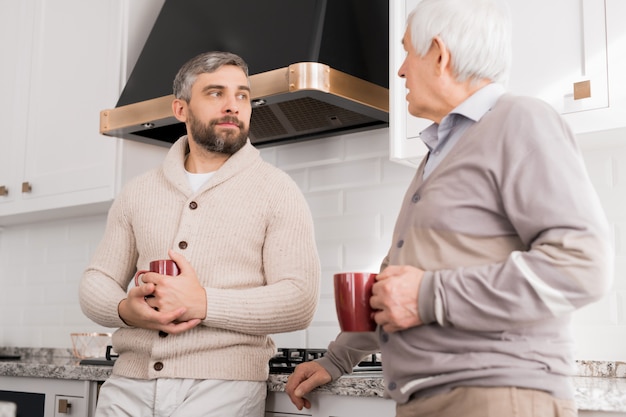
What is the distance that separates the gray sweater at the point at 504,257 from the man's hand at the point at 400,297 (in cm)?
1

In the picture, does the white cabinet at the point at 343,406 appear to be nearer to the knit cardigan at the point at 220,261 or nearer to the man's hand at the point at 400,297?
the knit cardigan at the point at 220,261

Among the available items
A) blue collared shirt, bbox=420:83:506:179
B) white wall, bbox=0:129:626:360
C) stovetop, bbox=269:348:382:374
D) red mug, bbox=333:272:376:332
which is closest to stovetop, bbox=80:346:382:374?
stovetop, bbox=269:348:382:374

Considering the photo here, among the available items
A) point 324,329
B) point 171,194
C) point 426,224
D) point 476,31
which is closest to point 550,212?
point 426,224

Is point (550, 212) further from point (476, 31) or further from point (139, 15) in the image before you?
point (139, 15)

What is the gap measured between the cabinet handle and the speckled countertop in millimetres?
75

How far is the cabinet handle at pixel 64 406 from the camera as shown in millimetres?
2395

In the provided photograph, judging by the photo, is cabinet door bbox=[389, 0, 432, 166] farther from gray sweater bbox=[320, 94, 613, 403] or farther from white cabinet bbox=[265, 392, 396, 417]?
gray sweater bbox=[320, 94, 613, 403]

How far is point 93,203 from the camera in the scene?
9.71ft

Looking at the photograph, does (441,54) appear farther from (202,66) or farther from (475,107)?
(202,66)

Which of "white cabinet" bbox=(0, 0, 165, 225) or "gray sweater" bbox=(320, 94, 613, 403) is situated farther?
"white cabinet" bbox=(0, 0, 165, 225)

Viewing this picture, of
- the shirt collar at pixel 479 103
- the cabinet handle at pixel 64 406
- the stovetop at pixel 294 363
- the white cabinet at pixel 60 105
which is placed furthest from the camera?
the white cabinet at pixel 60 105

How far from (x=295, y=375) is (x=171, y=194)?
1.78 ft

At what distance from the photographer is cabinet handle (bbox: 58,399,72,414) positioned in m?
2.39

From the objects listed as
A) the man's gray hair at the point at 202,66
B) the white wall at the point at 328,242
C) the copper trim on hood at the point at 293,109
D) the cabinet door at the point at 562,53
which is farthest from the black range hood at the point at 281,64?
the cabinet door at the point at 562,53
